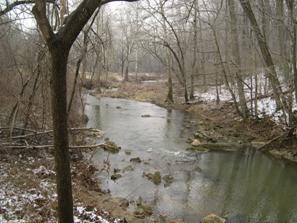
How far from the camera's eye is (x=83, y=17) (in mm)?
4402

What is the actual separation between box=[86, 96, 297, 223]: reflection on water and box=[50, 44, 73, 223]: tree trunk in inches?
175

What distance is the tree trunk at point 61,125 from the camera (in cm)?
439

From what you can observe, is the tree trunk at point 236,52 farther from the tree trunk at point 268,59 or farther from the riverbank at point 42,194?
the riverbank at point 42,194

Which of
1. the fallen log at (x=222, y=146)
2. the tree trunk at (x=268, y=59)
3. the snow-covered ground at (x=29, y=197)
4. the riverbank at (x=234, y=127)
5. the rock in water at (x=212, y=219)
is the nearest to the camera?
the snow-covered ground at (x=29, y=197)

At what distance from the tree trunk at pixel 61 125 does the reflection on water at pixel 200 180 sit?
443cm

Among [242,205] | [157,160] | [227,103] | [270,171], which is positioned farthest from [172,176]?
[227,103]

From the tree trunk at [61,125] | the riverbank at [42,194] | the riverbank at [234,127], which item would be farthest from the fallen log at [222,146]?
the tree trunk at [61,125]

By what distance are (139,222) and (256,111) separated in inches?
481

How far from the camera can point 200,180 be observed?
1133cm

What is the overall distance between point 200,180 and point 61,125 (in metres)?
7.50

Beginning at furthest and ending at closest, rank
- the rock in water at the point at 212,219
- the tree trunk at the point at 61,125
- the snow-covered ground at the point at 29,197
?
1. the rock in water at the point at 212,219
2. the snow-covered ground at the point at 29,197
3. the tree trunk at the point at 61,125

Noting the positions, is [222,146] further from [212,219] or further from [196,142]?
[212,219]

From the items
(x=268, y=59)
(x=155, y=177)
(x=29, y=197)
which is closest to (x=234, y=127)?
(x=268, y=59)

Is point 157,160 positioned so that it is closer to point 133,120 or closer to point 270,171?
point 270,171
